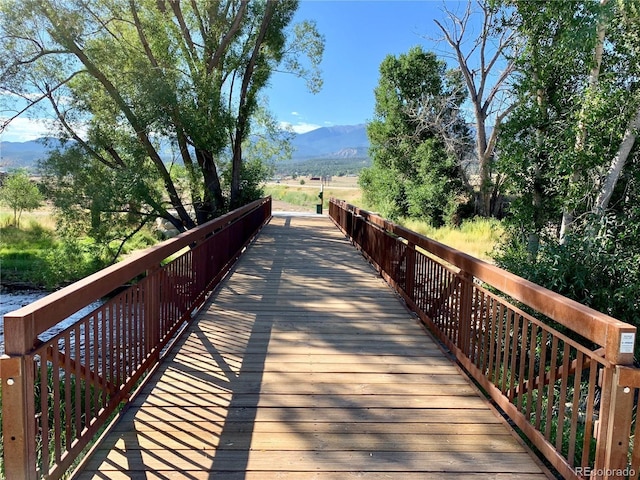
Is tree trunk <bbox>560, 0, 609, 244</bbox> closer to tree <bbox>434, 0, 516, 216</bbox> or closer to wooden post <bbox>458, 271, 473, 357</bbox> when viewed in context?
wooden post <bbox>458, 271, 473, 357</bbox>

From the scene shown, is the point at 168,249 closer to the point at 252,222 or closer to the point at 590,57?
the point at 590,57

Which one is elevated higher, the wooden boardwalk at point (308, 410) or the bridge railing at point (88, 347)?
the bridge railing at point (88, 347)

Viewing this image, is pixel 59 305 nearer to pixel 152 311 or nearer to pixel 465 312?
pixel 152 311

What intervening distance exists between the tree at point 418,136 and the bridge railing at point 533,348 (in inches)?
498

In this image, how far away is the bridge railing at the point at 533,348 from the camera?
172 cm

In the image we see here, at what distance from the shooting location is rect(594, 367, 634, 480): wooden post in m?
1.70

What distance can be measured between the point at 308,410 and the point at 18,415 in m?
1.49

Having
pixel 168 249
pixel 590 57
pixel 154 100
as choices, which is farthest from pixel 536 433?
pixel 154 100

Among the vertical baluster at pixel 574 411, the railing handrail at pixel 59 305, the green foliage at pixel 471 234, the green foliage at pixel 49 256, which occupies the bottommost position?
the green foliage at pixel 49 256

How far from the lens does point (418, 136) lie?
19.0 m

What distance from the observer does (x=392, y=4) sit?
1580cm

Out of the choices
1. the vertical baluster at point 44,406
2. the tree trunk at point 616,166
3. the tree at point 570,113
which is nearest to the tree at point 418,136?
the tree at point 570,113

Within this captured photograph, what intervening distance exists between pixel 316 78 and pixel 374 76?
547 centimetres

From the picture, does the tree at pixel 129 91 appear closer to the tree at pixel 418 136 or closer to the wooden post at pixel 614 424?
the tree at pixel 418 136
